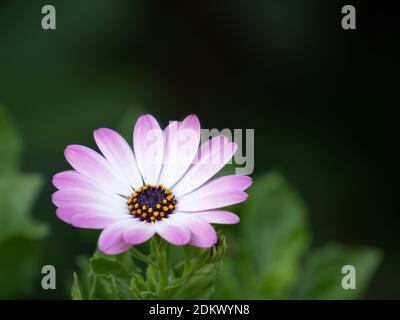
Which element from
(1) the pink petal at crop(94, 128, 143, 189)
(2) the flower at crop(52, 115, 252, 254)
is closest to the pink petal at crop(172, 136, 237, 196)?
(2) the flower at crop(52, 115, 252, 254)

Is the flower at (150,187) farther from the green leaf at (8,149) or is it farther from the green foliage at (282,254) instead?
the green leaf at (8,149)

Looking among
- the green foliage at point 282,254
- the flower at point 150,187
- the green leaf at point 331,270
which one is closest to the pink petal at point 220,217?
the flower at point 150,187

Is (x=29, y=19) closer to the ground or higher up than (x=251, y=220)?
higher up

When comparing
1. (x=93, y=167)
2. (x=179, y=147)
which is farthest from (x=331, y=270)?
(x=93, y=167)

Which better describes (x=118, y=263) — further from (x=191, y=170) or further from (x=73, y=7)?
(x=73, y=7)

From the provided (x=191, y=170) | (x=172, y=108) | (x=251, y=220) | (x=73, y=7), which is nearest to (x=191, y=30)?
(x=172, y=108)

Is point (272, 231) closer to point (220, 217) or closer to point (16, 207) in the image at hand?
point (16, 207)

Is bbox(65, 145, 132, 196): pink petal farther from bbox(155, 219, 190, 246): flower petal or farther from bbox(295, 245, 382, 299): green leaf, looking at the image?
bbox(295, 245, 382, 299): green leaf
